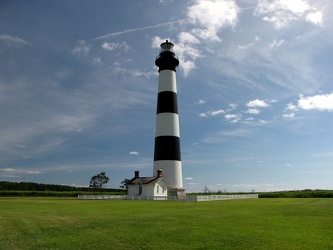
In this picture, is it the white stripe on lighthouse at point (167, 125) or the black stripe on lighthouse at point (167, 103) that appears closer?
the white stripe on lighthouse at point (167, 125)

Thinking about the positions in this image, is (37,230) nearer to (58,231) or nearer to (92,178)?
(58,231)

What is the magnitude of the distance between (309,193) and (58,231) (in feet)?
167

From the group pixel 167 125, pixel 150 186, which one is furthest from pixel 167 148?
pixel 150 186

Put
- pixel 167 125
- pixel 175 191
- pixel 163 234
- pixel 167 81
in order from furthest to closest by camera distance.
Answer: pixel 167 81 < pixel 175 191 < pixel 167 125 < pixel 163 234

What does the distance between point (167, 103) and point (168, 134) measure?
4.48 meters

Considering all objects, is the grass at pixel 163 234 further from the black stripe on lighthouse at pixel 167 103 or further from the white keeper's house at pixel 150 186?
the black stripe on lighthouse at pixel 167 103

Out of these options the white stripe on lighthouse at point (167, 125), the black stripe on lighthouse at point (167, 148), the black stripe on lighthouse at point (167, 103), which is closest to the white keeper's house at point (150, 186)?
the black stripe on lighthouse at point (167, 148)

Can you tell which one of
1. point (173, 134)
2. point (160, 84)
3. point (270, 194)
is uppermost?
point (160, 84)

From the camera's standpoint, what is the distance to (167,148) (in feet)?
136

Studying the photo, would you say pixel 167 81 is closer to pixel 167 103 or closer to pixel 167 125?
pixel 167 103

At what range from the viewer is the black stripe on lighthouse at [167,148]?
41375 mm

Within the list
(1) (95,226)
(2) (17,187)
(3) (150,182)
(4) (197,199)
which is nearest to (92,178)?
(2) (17,187)

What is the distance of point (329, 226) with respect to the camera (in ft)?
43.2

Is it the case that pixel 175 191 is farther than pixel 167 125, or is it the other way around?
pixel 175 191
